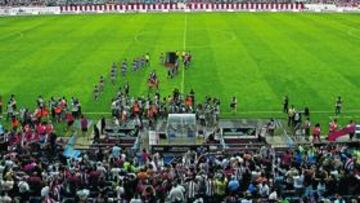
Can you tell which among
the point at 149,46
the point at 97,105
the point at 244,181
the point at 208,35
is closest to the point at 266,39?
the point at 208,35

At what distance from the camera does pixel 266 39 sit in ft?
211

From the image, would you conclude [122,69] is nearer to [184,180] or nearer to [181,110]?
[181,110]

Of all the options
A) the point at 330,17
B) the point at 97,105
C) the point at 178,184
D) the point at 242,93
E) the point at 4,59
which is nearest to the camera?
the point at 178,184

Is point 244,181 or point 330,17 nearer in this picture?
point 244,181

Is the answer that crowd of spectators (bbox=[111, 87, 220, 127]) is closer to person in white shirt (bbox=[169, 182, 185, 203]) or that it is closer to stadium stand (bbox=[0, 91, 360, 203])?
stadium stand (bbox=[0, 91, 360, 203])

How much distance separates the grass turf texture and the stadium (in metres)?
0.14

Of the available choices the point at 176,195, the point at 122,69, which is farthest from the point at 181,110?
the point at 176,195

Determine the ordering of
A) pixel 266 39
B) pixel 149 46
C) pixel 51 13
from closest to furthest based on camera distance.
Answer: pixel 149 46
pixel 266 39
pixel 51 13

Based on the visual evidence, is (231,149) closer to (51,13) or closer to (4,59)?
(4,59)

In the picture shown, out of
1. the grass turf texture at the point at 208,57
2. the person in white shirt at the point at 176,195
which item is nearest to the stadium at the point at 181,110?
the person in white shirt at the point at 176,195

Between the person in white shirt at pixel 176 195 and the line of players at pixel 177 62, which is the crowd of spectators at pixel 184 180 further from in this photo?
the line of players at pixel 177 62

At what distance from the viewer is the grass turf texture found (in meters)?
41.7

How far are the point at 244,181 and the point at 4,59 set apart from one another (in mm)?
37556

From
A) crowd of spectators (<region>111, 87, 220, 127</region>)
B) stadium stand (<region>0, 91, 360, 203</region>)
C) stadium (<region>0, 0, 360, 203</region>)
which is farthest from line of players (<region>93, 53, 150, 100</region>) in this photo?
stadium stand (<region>0, 91, 360, 203</region>)
